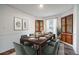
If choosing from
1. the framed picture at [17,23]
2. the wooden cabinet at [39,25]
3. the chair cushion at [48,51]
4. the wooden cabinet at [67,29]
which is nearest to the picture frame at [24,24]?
the framed picture at [17,23]

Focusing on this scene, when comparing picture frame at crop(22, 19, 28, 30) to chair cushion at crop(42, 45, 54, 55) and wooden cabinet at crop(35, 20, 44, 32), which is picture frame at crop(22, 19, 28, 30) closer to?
wooden cabinet at crop(35, 20, 44, 32)

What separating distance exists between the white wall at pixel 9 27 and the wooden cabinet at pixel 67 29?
682 mm

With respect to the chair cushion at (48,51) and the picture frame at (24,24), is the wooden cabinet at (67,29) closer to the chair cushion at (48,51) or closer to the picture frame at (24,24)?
the chair cushion at (48,51)

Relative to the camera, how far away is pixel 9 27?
2.02 metres

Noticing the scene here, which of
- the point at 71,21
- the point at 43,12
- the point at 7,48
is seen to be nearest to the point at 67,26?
the point at 71,21

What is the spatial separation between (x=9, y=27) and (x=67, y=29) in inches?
51.3

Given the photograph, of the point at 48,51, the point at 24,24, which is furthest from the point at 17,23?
the point at 48,51

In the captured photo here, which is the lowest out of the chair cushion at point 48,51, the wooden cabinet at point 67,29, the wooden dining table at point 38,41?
the chair cushion at point 48,51

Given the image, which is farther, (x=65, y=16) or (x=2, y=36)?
(x=2, y=36)

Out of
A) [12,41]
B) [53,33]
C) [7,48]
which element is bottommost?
[7,48]

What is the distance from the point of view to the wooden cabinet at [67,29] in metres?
1.99

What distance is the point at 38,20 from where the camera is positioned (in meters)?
2.03

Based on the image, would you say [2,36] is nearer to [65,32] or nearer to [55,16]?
[55,16]

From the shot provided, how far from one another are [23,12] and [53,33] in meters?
0.82
